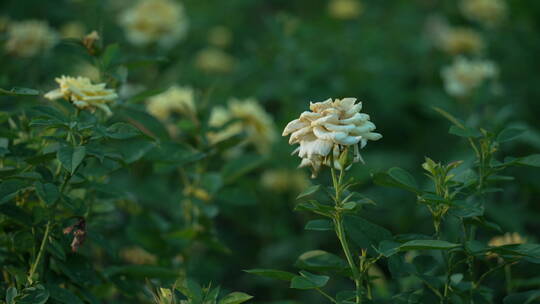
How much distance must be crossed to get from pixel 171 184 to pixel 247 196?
124 cm

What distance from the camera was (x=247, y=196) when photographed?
2.53m

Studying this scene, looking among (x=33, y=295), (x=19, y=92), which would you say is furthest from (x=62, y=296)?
(x=19, y=92)

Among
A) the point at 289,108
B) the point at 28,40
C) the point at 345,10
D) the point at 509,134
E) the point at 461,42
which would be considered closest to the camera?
the point at 509,134

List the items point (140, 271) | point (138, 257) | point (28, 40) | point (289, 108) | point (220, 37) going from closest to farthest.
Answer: point (140, 271)
point (138, 257)
point (28, 40)
point (289, 108)
point (220, 37)

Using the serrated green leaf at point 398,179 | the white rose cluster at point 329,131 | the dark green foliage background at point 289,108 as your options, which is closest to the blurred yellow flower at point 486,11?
the dark green foliage background at point 289,108

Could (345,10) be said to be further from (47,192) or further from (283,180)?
(47,192)

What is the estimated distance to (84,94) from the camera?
Result: 1.73 meters

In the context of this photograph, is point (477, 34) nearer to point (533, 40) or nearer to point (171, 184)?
point (533, 40)

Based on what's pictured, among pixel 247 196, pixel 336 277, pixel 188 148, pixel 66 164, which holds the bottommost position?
pixel 336 277

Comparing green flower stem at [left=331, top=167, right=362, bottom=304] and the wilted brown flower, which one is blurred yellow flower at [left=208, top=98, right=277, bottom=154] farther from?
green flower stem at [left=331, top=167, right=362, bottom=304]

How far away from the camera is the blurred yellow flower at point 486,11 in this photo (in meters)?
4.82

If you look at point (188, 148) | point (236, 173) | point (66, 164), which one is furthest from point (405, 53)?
point (66, 164)

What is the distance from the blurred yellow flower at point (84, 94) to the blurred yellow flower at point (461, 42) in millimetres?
3368

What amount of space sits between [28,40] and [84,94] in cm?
184
